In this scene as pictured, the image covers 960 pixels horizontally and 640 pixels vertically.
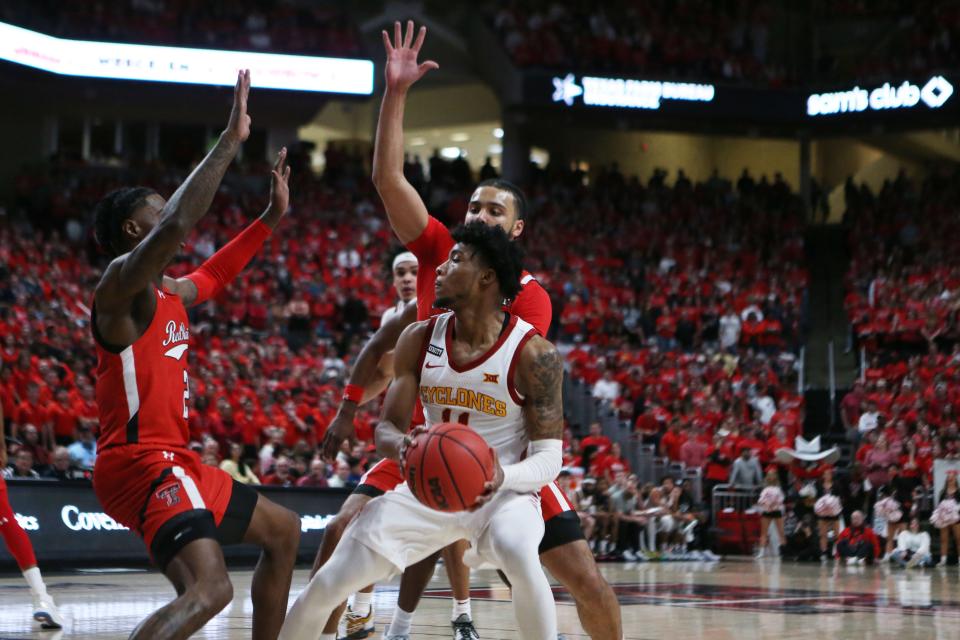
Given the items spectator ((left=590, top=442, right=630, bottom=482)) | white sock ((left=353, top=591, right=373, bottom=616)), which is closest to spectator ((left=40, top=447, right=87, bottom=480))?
white sock ((left=353, top=591, right=373, bottom=616))

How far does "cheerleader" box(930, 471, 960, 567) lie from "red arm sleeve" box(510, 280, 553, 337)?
43.7ft

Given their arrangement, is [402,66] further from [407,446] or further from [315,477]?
[315,477]

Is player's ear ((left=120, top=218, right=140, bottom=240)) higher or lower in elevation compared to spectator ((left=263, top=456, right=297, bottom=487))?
higher

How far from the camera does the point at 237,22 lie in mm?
30344

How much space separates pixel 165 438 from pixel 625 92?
2888 cm

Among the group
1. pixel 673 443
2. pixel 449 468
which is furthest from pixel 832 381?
pixel 449 468

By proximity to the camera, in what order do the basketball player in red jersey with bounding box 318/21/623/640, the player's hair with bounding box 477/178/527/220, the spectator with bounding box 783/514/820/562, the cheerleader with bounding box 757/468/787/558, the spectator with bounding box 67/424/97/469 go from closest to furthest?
the basketball player in red jersey with bounding box 318/21/623/640 < the player's hair with bounding box 477/178/527/220 < the spectator with bounding box 67/424/97/469 < the spectator with bounding box 783/514/820/562 < the cheerleader with bounding box 757/468/787/558

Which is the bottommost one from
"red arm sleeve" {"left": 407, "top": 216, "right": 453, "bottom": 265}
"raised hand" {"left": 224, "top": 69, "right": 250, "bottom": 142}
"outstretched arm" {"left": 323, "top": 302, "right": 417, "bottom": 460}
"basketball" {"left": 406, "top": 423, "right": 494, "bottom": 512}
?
"basketball" {"left": 406, "top": 423, "right": 494, "bottom": 512}

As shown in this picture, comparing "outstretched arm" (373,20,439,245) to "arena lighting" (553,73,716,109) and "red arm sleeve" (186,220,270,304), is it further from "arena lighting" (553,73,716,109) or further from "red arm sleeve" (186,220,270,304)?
"arena lighting" (553,73,716,109)

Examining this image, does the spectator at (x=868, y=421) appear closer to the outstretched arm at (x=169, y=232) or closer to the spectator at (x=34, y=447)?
the spectator at (x=34, y=447)

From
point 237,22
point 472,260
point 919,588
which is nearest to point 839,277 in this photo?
point 237,22

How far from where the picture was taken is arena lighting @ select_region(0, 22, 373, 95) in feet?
88.1

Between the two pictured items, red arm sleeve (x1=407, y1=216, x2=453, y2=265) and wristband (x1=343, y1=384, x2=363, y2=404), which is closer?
red arm sleeve (x1=407, y1=216, x2=453, y2=265)

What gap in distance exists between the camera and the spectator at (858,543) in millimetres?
18812
